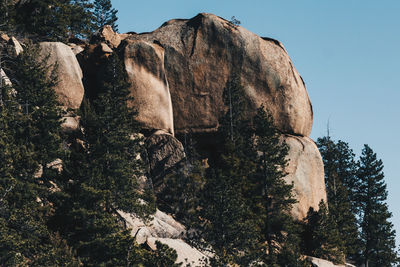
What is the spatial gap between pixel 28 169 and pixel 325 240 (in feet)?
90.1

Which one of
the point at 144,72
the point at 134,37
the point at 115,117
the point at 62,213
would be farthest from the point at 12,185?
the point at 134,37

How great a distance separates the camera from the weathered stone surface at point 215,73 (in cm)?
5488

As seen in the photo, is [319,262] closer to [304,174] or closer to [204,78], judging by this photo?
[304,174]

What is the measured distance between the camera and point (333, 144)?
227 feet

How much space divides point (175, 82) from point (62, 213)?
76.2 ft

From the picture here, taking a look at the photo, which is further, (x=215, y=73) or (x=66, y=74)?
(x=215, y=73)

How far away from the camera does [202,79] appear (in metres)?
55.0

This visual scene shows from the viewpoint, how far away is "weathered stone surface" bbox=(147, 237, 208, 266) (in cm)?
3666

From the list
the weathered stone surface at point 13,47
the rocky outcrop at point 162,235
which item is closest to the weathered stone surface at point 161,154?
the rocky outcrop at point 162,235

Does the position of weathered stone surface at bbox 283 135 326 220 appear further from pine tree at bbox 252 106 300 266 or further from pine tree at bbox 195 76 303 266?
pine tree at bbox 252 106 300 266

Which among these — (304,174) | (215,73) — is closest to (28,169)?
(215,73)

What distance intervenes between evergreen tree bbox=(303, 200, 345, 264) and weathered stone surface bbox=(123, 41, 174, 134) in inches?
667

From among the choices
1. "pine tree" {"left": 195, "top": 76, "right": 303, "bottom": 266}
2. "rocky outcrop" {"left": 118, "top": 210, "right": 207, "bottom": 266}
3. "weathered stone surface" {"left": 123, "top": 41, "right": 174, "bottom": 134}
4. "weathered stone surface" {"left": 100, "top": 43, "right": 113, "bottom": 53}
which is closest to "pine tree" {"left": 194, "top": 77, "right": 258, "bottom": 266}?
"pine tree" {"left": 195, "top": 76, "right": 303, "bottom": 266}

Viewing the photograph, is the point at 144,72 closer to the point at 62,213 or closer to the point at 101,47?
the point at 101,47
